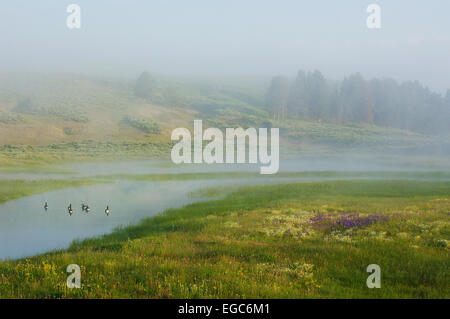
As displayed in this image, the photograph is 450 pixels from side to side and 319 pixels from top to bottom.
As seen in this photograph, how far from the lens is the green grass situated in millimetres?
8523

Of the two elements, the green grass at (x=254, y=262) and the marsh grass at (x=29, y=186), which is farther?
the marsh grass at (x=29, y=186)

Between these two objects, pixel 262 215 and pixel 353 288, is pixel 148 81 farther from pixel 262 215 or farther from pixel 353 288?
pixel 353 288

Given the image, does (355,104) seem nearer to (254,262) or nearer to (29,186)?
(29,186)

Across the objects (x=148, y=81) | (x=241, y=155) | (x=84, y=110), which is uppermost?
(x=148, y=81)

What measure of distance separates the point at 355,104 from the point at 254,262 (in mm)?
164287

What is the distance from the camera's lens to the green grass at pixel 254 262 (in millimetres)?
8523

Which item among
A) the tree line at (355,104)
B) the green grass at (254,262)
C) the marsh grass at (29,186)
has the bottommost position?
the marsh grass at (29,186)

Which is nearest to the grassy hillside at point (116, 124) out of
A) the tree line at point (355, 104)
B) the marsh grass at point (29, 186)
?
the tree line at point (355, 104)

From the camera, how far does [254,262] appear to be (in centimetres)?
1162

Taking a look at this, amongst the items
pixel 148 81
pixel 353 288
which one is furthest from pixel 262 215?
pixel 148 81

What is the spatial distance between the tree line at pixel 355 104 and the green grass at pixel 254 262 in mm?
139243

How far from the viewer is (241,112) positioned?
539ft

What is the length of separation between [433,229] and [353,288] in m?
9.55

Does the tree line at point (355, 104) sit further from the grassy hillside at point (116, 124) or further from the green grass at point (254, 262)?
the green grass at point (254, 262)
